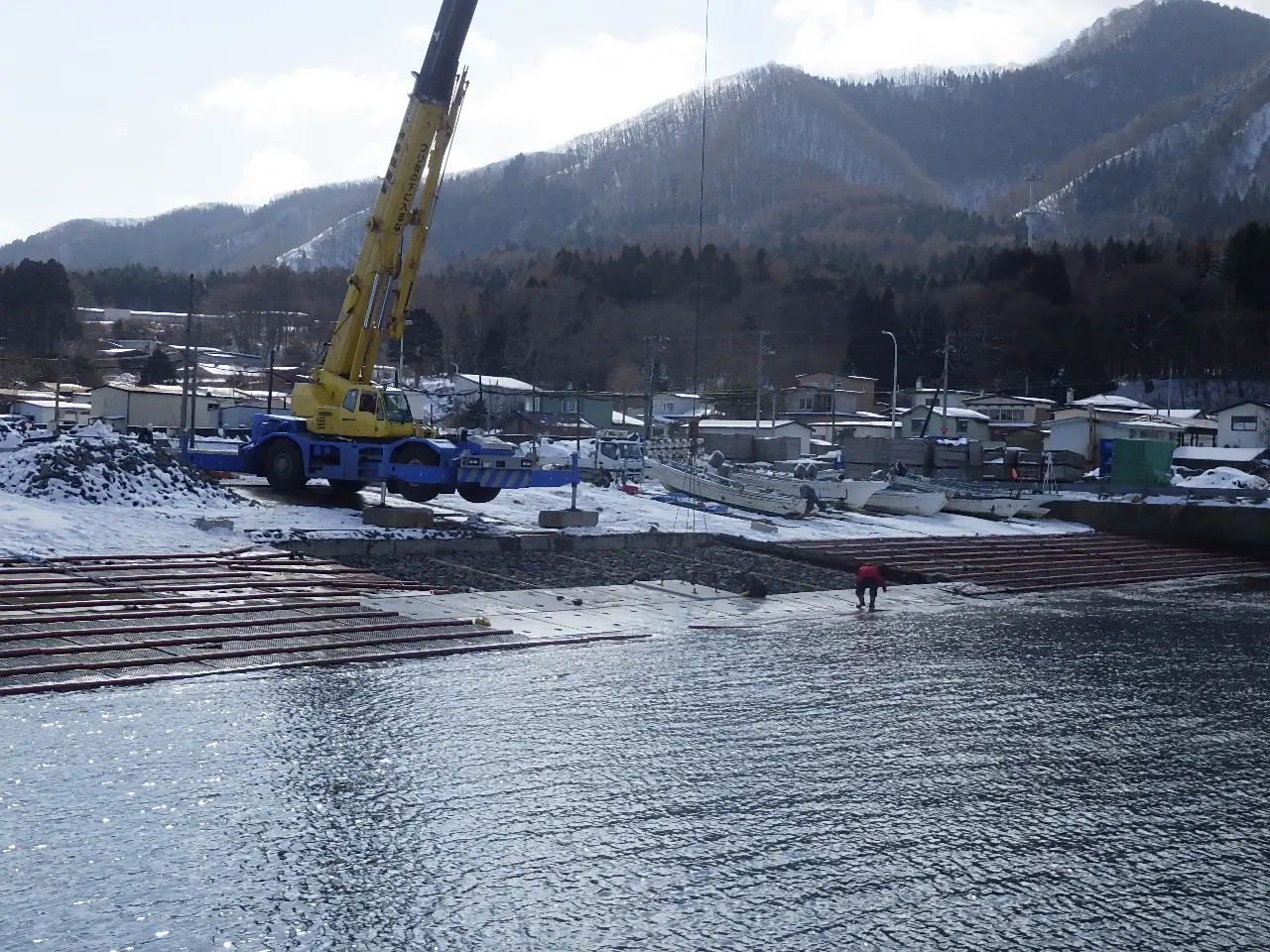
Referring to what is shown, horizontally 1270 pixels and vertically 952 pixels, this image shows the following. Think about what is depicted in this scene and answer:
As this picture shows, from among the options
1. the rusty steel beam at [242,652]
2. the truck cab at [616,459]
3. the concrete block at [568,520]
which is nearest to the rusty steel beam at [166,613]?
the rusty steel beam at [242,652]

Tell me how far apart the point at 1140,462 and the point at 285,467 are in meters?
37.1

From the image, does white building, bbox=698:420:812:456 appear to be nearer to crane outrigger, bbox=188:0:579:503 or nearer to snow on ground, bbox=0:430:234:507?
crane outrigger, bbox=188:0:579:503

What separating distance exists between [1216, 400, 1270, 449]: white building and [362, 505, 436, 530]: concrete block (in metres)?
58.6

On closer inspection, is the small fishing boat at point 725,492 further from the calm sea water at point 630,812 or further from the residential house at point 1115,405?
the residential house at point 1115,405

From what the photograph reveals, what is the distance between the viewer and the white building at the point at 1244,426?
70938 mm

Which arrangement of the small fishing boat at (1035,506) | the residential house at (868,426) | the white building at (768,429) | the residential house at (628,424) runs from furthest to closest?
the residential house at (628,424) < the residential house at (868,426) < the white building at (768,429) < the small fishing boat at (1035,506)

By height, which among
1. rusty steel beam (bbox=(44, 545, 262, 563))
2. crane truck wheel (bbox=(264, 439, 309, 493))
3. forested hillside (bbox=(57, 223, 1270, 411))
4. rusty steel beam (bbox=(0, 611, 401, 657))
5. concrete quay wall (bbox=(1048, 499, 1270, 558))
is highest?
forested hillside (bbox=(57, 223, 1270, 411))

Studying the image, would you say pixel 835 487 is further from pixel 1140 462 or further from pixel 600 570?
pixel 1140 462

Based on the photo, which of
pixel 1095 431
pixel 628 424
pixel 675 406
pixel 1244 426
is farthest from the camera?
pixel 675 406

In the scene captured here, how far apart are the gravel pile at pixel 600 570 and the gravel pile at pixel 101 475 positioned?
14.1 ft

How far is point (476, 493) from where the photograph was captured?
28750 mm

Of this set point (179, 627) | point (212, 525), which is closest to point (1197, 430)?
point (212, 525)

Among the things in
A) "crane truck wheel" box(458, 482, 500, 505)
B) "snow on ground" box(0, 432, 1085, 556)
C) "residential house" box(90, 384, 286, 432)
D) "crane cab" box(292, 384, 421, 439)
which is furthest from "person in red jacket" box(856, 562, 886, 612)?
"residential house" box(90, 384, 286, 432)

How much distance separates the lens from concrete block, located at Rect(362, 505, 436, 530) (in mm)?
24828
